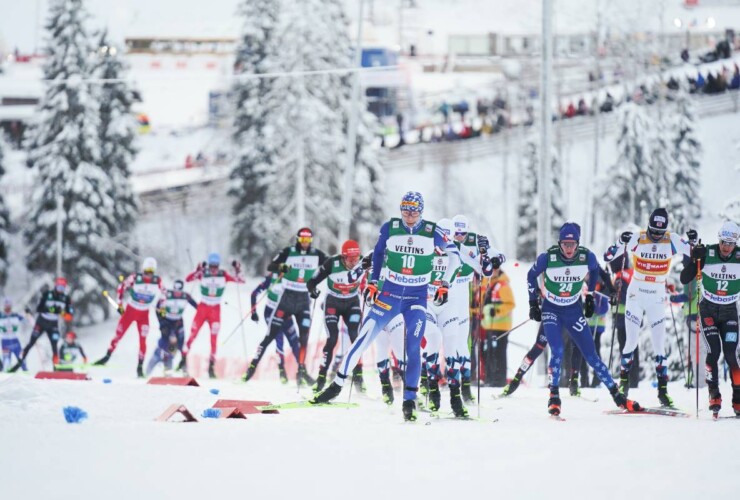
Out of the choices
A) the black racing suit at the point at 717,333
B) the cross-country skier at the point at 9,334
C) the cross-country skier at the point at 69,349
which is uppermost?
the black racing suit at the point at 717,333

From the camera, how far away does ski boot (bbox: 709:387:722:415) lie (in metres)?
11.9

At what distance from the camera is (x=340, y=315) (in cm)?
1539

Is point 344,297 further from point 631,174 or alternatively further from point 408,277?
point 631,174

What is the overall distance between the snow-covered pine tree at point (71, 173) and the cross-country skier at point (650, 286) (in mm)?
30443

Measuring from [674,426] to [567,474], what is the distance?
3142 millimetres

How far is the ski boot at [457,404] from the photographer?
12.0 metres

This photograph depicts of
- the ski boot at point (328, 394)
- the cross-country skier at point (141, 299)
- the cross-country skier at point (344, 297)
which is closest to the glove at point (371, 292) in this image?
the ski boot at point (328, 394)

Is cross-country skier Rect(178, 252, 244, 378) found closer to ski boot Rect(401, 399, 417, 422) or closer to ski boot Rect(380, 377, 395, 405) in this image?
ski boot Rect(380, 377, 395, 405)

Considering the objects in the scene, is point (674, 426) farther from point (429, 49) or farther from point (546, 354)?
point (429, 49)

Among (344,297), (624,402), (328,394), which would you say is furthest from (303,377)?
(624,402)

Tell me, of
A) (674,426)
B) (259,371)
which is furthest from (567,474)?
(259,371)

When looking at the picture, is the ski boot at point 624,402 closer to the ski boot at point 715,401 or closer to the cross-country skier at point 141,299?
the ski boot at point 715,401

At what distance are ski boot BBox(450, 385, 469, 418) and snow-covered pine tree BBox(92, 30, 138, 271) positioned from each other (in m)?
32.3

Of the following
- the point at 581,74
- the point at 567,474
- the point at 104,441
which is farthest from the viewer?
Answer: the point at 581,74
